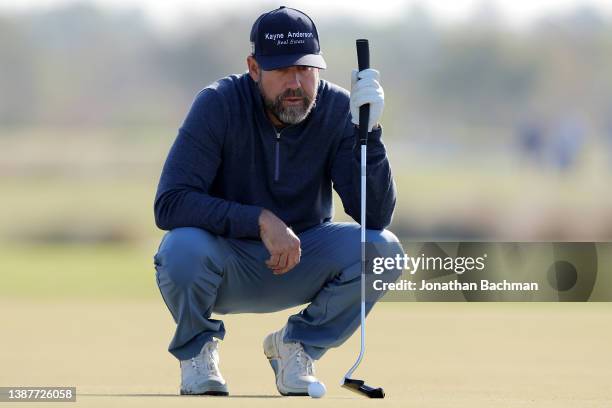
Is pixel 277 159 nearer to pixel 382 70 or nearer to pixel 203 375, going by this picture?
pixel 203 375

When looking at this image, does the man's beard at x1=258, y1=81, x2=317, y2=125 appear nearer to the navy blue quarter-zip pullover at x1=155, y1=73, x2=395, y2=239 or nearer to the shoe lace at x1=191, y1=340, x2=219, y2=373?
the navy blue quarter-zip pullover at x1=155, y1=73, x2=395, y2=239

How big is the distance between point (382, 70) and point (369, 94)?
75.3 m

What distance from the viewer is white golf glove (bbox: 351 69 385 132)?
22.2 ft

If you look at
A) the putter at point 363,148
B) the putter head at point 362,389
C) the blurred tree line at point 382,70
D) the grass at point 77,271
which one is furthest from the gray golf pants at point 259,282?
the blurred tree line at point 382,70

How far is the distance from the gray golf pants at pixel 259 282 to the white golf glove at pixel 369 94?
1.91ft

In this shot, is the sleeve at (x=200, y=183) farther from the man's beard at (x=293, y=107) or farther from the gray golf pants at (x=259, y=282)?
the man's beard at (x=293, y=107)

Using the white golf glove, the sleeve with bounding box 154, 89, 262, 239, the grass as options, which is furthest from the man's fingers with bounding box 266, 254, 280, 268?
the grass

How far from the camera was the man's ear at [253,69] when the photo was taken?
704 centimetres

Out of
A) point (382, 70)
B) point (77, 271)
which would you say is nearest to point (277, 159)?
point (77, 271)

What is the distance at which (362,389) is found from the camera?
6566mm

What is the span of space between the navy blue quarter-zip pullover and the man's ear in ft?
0.15

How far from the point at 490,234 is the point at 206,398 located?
85.0 ft

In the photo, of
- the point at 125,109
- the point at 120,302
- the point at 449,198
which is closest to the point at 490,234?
the point at 449,198

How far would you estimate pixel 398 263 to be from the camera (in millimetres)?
7113
